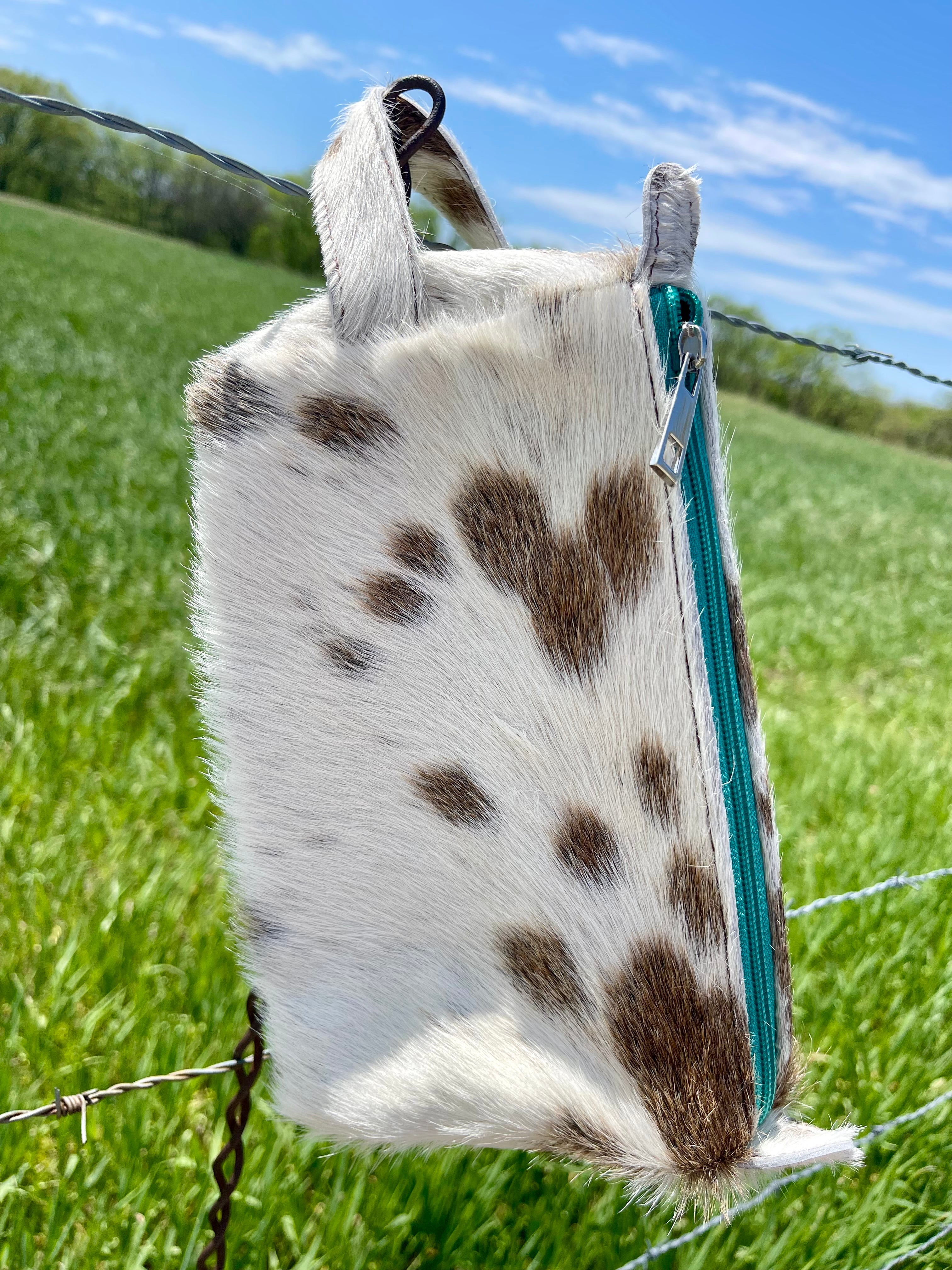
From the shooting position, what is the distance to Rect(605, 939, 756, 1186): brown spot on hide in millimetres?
764

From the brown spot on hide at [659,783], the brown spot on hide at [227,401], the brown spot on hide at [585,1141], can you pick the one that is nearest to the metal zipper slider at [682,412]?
the brown spot on hide at [659,783]

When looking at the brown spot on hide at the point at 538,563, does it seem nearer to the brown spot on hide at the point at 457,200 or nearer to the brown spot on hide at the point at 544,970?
the brown spot on hide at the point at 544,970

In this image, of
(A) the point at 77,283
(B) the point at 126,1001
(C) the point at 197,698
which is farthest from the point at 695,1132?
(A) the point at 77,283

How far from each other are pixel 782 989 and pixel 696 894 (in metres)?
0.16

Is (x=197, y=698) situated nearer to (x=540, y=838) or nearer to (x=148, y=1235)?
(x=540, y=838)

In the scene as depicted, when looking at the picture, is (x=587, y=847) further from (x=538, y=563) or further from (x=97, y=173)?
(x=97, y=173)

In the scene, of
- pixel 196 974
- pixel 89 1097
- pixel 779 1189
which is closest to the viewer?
pixel 89 1097

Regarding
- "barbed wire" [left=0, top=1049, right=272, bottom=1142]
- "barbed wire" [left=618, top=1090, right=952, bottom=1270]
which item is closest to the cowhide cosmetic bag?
"barbed wire" [left=0, top=1049, right=272, bottom=1142]

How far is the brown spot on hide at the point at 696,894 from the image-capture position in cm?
76

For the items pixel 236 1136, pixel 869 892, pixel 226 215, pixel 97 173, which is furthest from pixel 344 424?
pixel 226 215

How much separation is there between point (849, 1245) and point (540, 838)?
1.57m

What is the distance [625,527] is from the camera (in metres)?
0.76

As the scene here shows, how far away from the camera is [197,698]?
97 cm

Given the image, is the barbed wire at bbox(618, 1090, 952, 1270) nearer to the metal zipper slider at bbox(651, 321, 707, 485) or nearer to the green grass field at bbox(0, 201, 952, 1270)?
the green grass field at bbox(0, 201, 952, 1270)
